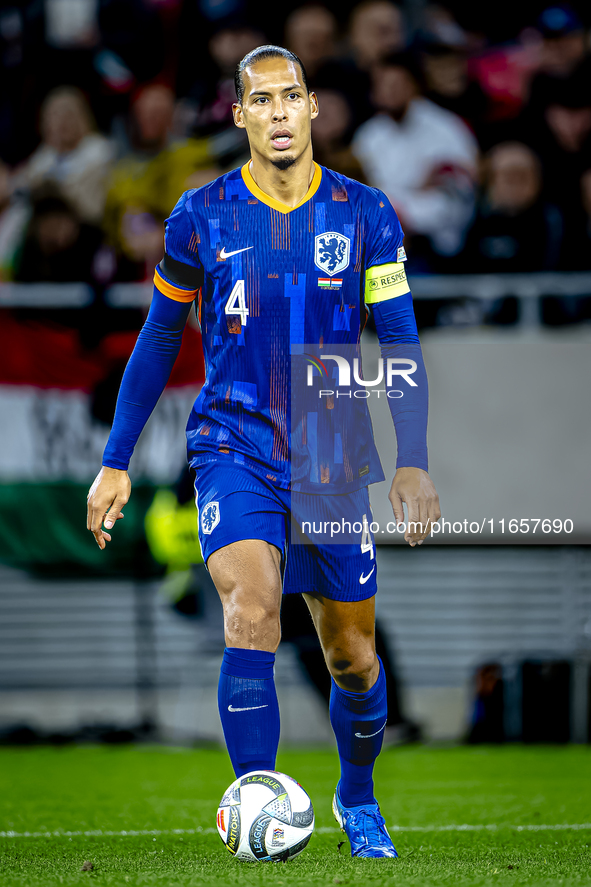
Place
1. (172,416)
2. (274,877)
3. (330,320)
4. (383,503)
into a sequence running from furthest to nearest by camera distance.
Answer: (172,416)
(383,503)
(330,320)
(274,877)

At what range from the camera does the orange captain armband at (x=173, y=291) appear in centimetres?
359

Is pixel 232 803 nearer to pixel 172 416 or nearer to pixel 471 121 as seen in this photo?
pixel 172 416

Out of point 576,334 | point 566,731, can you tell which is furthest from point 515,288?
point 566,731

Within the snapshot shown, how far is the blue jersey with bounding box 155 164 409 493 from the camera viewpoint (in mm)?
3469

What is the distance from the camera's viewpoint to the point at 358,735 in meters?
3.74

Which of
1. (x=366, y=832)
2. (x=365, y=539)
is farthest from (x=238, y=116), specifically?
(x=366, y=832)

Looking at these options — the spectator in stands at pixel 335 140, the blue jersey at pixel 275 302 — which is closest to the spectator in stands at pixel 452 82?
the spectator in stands at pixel 335 140

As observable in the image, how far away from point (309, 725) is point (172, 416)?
96.2 inches

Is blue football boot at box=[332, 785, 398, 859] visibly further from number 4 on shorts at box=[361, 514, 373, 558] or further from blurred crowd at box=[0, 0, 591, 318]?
blurred crowd at box=[0, 0, 591, 318]

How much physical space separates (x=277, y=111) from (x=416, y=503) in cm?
136

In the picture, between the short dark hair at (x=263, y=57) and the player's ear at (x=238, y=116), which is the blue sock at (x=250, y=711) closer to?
the player's ear at (x=238, y=116)

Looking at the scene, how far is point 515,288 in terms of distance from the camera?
774 centimetres

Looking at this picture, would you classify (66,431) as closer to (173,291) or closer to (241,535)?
(173,291)

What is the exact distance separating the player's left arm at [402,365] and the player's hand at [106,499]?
896mm
